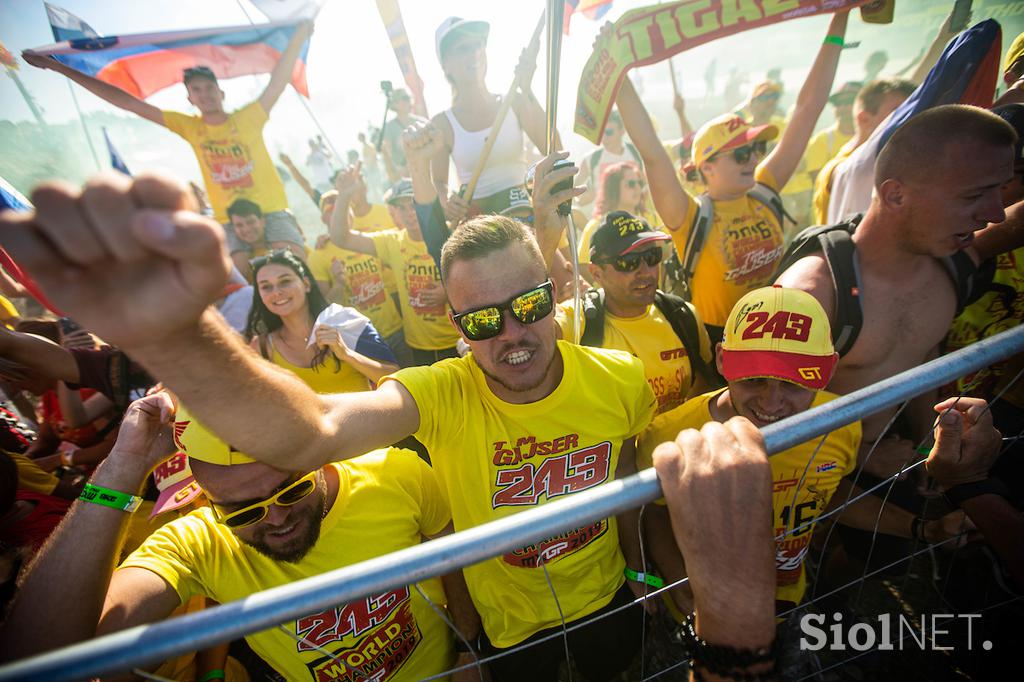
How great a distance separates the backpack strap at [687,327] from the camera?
2.68 meters

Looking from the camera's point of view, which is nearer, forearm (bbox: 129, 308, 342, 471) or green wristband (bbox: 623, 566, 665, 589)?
forearm (bbox: 129, 308, 342, 471)

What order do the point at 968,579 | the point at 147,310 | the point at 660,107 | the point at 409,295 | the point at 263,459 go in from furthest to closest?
the point at 660,107 → the point at 409,295 → the point at 968,579 → the point at 263,459 → the point at 147,310

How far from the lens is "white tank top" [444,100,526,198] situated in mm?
4066

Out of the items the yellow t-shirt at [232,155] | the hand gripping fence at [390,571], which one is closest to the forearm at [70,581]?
the hand gripping fence at [390,571]

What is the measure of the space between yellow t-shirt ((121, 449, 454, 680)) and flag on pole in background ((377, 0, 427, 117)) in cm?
685

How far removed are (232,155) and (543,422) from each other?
228 inches

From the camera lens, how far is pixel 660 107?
22.1m

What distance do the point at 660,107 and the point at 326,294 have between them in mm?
23180

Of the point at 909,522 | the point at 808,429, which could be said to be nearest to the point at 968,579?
the point at 909,522

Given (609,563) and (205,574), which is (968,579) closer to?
(609,563)

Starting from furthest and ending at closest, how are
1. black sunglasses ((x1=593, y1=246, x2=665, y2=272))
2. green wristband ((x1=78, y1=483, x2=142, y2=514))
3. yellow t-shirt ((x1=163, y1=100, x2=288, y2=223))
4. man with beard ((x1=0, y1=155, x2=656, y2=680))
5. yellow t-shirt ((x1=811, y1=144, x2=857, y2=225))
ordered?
yellow t-shirt ((x1=163, y1=100, x2=288, y2=223))
yellow t-shirt ((x1=811, y1=144, x2=857, y2=225))
black sunglasses ((x1=593, y1=246, x2=665, y2=272))
green wristband ((x1=78, y1=483, x2=142, y2=514))
man with beard ((x1=0, y1=155, x2=656, y2=680))

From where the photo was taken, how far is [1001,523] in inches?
60.8

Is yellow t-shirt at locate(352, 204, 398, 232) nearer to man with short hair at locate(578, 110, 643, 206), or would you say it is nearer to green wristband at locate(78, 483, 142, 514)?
man with short hair at locate(578, 110, 643, 206)

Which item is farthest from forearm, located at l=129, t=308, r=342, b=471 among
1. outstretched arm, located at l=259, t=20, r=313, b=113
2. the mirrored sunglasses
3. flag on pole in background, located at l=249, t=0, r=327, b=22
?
outstretched arm, located at l=259, t=20, r=313, b=113
